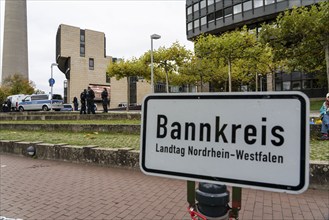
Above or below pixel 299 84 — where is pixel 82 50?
above


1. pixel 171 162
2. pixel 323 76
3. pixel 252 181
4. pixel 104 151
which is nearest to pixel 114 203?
pixel 104 151

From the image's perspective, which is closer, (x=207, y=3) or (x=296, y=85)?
(x=296, y=85)

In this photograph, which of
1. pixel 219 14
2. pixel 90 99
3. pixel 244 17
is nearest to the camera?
pixel 90 99

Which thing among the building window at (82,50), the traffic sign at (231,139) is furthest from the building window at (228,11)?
the traffic sign at (231,139)

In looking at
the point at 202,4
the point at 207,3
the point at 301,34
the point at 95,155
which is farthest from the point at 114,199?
the point at 202,4

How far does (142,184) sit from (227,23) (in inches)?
1510

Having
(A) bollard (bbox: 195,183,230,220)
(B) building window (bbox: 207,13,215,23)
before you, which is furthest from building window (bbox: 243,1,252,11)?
(A) bollard (bbox: 195,183,230,220)

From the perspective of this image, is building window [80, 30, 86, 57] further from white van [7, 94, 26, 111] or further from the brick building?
white van [7, 94, 26, 111]

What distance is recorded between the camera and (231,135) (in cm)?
138

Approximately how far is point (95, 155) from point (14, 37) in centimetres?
9531

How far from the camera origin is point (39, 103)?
1150 inches

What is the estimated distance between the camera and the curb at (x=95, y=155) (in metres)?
4.91

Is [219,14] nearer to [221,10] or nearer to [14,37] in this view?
[221,10]

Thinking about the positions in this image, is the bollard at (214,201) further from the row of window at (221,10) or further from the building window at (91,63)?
the building window at (91,63)
